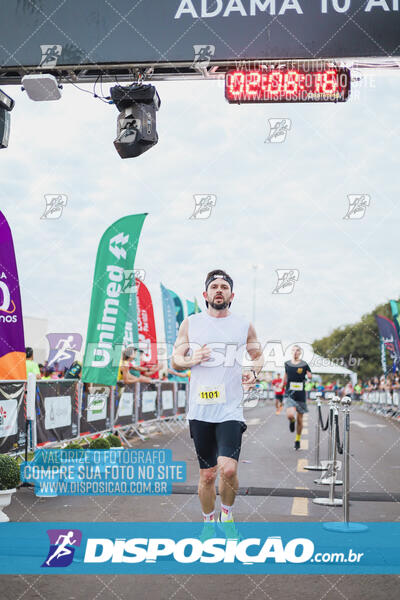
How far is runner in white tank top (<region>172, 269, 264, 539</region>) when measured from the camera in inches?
204

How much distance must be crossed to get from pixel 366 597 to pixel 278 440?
11914 millimetres

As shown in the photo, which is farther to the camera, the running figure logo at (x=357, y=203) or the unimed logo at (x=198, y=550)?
the running figure logo at (x=357, y=203)

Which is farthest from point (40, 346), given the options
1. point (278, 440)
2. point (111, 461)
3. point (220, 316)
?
point (220, 316)

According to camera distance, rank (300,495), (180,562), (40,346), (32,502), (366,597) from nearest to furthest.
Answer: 1. (366,597)
2. (180,562)
3. (32,502)
4. (300,495)
5. (40,346)

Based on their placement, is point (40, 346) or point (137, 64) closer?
point (137, 64)

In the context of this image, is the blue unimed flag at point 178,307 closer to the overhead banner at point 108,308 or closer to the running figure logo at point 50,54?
the overhead banner at point 108,308

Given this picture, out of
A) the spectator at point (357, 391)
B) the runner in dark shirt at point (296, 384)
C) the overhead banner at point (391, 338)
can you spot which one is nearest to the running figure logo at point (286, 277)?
the runner in dark shirt at point (296, 384)

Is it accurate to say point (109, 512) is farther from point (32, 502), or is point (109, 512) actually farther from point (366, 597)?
point (366, 597)

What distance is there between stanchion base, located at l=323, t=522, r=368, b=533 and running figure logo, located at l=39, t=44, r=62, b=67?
5768 mm

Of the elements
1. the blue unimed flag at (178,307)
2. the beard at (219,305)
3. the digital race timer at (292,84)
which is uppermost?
the digital race timer at (292,84)

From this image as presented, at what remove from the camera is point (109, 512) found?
6613 mm

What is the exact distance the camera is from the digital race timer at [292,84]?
24.0 feet

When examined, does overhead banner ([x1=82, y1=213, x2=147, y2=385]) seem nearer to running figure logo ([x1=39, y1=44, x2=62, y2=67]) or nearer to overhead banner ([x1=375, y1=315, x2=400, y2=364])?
running figure logo ([x1=39, y1=44, x2=62, y2=67])

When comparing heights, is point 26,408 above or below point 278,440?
above
